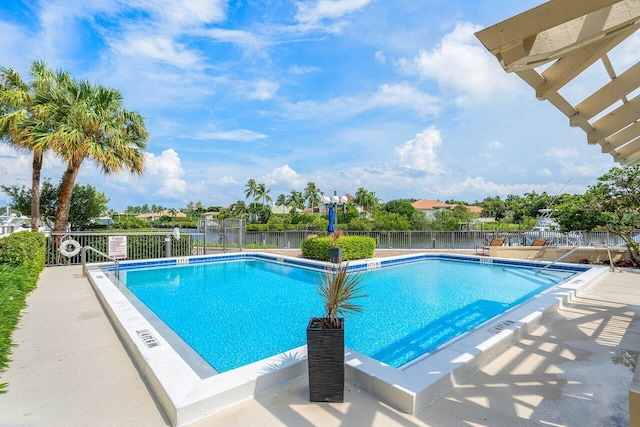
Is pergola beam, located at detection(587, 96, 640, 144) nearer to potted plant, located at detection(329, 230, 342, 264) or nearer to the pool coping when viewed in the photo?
the pool coping

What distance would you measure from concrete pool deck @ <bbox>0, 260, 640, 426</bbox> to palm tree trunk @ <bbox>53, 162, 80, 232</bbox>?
282 inches

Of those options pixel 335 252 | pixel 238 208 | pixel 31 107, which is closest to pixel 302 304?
pixel 335 252

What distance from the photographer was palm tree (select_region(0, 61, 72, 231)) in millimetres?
9289

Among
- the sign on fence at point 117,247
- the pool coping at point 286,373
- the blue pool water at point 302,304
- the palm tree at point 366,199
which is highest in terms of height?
the palm tree at point 366,199

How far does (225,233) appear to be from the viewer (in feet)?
44.9

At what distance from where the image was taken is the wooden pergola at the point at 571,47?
158 centimetres

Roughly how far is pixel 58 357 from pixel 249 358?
6.47ft

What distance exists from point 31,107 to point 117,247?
4.92 meters

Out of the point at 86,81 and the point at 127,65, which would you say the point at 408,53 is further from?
the point at 86,81

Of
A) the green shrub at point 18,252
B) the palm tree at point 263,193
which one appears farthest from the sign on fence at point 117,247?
the palm tree at point 263,193

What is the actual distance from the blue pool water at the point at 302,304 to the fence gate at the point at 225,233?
311cm

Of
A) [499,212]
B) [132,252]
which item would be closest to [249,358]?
[132,252]

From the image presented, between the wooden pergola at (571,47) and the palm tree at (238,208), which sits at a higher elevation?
the palm tree at (238,208)

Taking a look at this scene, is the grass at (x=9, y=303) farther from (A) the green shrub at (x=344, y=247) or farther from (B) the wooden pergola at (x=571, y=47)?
(A) the green shrub at (x=344, y=247)
